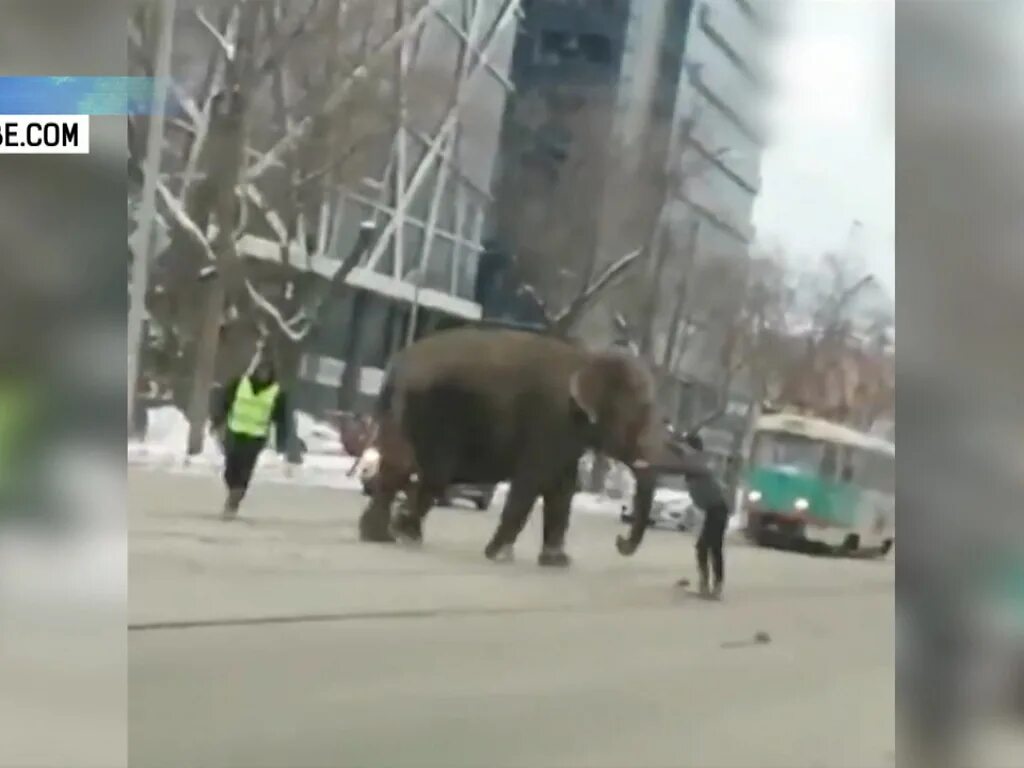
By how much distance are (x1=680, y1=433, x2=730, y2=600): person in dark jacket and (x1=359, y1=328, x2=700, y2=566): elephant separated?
1.2 inches

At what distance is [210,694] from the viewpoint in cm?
144

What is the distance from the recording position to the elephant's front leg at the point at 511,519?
143 cm

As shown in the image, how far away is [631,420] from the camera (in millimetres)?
1431

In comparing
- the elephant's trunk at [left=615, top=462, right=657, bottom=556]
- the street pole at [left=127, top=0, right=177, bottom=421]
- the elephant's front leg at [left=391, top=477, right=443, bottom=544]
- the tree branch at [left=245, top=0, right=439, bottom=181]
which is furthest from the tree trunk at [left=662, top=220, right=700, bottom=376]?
the street pole at [left=127, top=0, right=177, bottom=421]

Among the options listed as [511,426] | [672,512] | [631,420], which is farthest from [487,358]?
[672,512]

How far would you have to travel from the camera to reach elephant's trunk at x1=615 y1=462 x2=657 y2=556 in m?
1.42

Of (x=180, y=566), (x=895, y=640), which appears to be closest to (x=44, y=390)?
(x=180, y=566)

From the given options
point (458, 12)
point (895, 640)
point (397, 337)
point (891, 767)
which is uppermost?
point (458, 12)

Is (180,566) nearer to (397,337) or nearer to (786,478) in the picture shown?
(397,337)

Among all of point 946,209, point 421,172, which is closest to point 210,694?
point 421,172

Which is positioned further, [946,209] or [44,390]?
[44,390]

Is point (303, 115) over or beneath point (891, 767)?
over

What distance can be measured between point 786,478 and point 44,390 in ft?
3.04

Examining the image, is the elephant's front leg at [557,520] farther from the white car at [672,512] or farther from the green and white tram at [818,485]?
the green and white tram at [818,485]
